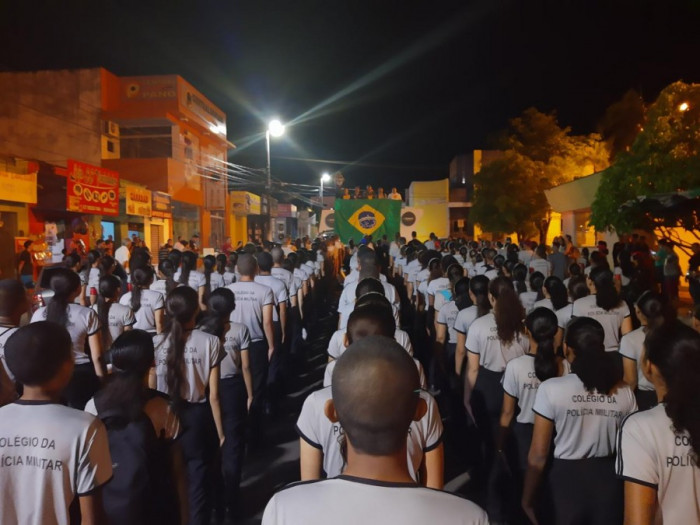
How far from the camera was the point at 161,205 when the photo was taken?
1090 inches

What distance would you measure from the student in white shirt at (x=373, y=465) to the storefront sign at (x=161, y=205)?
2639cm

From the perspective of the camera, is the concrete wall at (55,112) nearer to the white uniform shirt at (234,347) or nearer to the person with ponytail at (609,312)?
the white uniform shirt at (234,347)

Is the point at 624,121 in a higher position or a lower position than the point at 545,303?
higher

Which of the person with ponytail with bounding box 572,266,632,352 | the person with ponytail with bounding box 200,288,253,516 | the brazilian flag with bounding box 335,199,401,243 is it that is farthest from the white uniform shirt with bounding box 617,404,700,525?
the brazilian flag with bounding box 335,199,401,243

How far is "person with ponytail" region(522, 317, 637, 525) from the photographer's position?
3.18 m

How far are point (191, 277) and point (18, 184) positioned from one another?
12.1m

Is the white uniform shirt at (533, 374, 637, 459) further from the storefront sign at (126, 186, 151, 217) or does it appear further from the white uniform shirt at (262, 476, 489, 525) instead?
the storefront sign at (126, 186, 151, 217)

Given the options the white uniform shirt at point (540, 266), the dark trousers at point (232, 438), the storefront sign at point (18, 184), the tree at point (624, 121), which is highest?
the tree at point (624, 121)

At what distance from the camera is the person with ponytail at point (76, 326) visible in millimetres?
4750

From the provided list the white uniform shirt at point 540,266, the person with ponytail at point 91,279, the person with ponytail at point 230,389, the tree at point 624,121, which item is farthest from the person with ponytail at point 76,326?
the tree at point 624,121

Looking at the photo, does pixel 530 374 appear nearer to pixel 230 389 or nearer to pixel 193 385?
pixel 193 385

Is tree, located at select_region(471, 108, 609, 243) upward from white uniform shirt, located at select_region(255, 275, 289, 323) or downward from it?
upward

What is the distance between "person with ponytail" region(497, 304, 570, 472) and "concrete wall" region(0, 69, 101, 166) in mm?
28219

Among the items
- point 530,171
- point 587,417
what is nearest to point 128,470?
point 587,417
